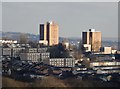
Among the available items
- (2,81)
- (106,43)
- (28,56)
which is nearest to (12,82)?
(2,81)

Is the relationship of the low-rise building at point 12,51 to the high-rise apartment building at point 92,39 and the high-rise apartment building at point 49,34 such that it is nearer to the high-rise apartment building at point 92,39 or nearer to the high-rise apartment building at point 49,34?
the high-rise apartment building at point 49,34

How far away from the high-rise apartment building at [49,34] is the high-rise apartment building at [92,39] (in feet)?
3.06

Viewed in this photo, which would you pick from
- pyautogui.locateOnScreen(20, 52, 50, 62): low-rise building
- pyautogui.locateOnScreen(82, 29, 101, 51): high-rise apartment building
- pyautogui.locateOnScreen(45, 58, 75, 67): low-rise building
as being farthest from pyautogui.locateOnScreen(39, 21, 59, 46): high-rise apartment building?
pyautogui.locateOnScreen(45, 58, 75, 67): low-rise building

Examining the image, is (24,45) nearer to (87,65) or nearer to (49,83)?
(87,65)

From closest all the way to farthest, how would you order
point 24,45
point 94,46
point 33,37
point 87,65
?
point 87,65 → point 24,45 → point 94,46 → point 33,37

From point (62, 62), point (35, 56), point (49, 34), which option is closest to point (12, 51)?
point (35, 56)

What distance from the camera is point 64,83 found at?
423 centimetres

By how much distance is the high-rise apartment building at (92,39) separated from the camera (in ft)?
35.5

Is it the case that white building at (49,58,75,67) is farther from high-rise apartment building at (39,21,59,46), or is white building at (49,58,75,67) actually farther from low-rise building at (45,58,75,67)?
high-rise apartment building at (39,21,59,46)

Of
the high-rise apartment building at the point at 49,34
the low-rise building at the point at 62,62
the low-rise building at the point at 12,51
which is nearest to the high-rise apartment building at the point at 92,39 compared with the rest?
the high-rise apartment building at the point at 49,34

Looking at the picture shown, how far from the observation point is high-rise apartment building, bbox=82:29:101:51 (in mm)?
10809

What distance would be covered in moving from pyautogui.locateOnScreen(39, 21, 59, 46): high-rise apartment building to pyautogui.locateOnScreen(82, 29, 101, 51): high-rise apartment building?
3.06 ft

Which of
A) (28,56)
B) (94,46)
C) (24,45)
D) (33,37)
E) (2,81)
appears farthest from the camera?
(33,37)

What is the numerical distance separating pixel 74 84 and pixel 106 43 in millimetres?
8151
